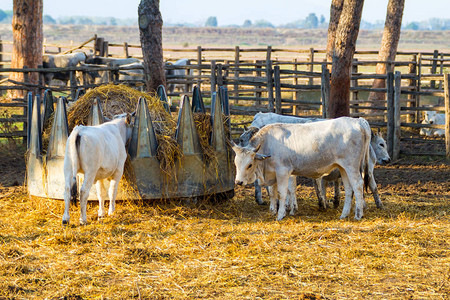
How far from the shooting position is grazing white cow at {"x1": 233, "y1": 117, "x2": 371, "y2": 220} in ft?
28.1

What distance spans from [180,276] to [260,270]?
76 cm

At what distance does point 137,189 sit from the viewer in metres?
8.82

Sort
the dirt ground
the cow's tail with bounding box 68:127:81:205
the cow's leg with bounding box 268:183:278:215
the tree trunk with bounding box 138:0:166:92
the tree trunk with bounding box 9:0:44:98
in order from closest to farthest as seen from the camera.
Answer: the dirt ground < the cow's tail with bounding box 68:127:81:205 < the cow's leg with bounding box 268:183:278:215 < the tree trunk with bounding box 138:0:166:92 < the tree trunk with bounding box 9:0:44:98

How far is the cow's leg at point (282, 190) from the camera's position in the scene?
27.8ft

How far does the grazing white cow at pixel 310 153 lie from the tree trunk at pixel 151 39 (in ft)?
19.7

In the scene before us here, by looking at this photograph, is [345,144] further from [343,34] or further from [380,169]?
[343,34]

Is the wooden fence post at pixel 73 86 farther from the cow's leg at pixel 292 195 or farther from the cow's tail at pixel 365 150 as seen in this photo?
the cow's tail at pixel 365 150

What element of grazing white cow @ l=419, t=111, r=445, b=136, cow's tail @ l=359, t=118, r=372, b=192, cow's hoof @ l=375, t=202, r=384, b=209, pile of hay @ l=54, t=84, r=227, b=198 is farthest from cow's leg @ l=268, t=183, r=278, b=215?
grazing white cow @ l=419, t=111, r=445, b=136

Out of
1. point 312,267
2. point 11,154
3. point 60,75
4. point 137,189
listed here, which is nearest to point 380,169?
point 137,189

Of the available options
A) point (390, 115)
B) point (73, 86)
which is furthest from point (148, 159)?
point (73, 86)

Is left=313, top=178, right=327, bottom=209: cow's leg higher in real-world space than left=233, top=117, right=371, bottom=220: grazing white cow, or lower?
lower

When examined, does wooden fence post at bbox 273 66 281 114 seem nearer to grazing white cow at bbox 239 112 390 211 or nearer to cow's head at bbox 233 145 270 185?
grazing white cow at bbox 239 112 390 211

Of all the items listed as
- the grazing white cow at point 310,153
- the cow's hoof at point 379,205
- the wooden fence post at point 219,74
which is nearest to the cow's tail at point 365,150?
the grazing white cow at point 310,153

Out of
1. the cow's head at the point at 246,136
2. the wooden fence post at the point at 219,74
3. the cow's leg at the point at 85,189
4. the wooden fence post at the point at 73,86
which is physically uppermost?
the wooden fence post at the point at 219,74
